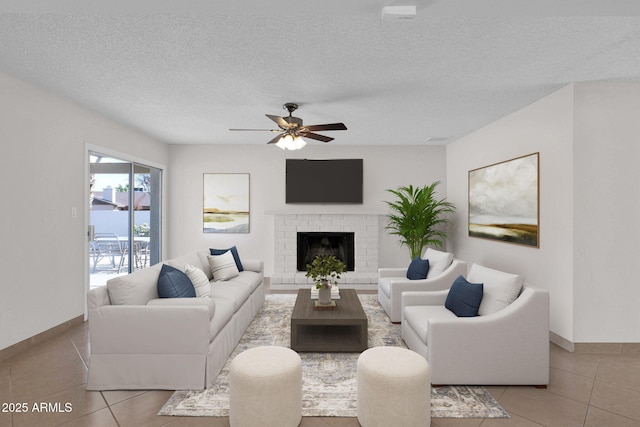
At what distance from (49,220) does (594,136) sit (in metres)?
5.71

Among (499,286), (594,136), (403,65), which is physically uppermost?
(403,65)

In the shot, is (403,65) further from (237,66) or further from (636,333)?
(636,333)

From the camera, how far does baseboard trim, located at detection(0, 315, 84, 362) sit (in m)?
3.25

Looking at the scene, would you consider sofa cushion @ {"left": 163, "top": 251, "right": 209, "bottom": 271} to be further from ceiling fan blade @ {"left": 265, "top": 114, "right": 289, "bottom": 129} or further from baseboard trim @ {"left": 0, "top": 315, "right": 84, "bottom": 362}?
ceiling fan blade @ {"left": 265, "top": 114, "right": 289, "bottom": 129}

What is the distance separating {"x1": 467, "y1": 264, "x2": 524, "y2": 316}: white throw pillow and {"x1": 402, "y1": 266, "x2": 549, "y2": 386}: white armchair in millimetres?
169

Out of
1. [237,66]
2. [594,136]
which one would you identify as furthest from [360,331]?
[594,136]

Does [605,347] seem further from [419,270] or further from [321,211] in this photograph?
[321,211]

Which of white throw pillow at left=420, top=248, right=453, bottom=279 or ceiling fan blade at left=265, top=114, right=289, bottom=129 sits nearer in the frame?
ceiling fan blade at left=265, top=114, right=289, bottom=129

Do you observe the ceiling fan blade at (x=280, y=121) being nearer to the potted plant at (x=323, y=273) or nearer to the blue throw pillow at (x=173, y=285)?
the potted plant at (x=323, y=273)

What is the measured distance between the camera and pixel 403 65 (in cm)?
309

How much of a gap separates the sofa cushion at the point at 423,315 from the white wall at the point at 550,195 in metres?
1.25

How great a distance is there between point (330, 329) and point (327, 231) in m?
3.04

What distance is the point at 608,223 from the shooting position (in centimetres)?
340

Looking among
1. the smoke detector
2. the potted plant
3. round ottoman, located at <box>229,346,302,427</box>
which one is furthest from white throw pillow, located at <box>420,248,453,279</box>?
the smoke detector
